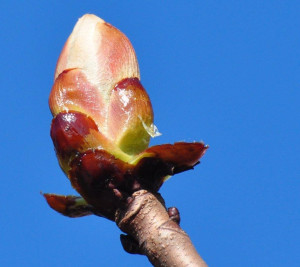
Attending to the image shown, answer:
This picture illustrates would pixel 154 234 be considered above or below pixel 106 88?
below

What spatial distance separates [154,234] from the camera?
165 centimetres

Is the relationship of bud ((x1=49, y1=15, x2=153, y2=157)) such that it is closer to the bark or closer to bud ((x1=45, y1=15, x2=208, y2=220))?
bud ((x1=45, y1=15, x2=208, y2=220))

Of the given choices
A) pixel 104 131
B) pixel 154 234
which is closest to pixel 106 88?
pixel 104 131

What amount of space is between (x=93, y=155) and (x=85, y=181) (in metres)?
0.08

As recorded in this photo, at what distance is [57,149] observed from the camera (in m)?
1.84

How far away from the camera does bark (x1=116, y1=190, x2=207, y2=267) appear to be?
5.14ft

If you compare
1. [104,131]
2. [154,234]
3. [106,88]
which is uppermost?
[106,88]

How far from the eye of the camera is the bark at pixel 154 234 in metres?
1.57

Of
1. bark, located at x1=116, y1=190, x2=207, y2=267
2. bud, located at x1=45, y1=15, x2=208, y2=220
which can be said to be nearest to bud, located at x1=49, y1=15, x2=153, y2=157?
bud, located at x1=45, y1=15, x2=208, y2=220

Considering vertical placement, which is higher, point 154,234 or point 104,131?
point 104,131

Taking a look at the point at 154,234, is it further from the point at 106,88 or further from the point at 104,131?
the point at 106,88

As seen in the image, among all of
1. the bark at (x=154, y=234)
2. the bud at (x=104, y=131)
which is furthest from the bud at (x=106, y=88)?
the bark at (x=154, y=234)

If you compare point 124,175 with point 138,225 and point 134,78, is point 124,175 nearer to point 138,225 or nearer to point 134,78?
point 138,225

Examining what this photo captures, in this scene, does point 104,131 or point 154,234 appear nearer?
point 154,234
